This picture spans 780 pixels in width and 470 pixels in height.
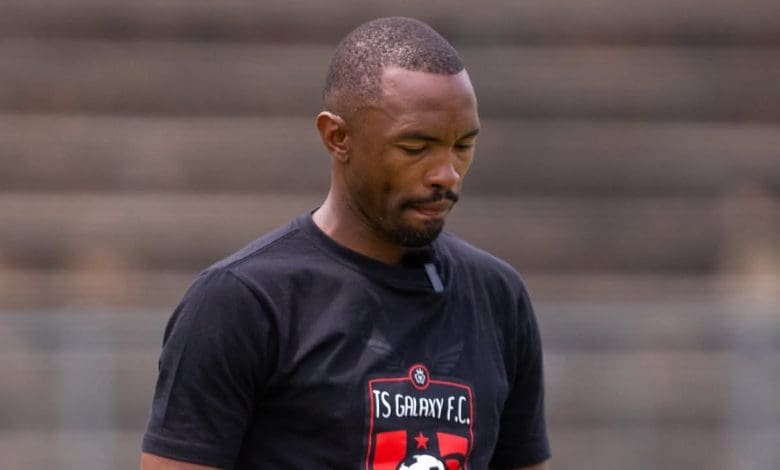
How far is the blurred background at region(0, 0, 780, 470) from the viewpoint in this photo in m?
6.18

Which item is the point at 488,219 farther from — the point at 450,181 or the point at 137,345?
the point at 450,181

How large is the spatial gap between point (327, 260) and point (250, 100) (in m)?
3.96

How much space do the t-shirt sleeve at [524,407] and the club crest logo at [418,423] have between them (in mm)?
219

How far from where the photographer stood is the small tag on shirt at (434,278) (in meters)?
2.75

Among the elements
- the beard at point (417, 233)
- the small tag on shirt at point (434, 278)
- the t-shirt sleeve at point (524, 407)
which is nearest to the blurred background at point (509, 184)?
the t-shirt sleeve at point (524, 407)

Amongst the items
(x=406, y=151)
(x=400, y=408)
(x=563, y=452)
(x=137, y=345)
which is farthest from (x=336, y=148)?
(x=563, y=452)

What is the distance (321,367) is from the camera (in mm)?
2607

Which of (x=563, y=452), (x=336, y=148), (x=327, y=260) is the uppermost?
(x=336, y=148)

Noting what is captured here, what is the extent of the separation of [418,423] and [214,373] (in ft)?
1.06

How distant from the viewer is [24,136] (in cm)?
650

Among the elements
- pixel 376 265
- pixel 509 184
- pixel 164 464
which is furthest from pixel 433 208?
pixel 509 184

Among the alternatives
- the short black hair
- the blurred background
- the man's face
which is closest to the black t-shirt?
the man's face

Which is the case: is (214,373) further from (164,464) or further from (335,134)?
(335,134)

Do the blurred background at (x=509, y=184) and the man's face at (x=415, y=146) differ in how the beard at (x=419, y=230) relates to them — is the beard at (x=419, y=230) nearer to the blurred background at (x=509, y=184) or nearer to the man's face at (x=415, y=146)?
the man's face at (x=415, y=146)
